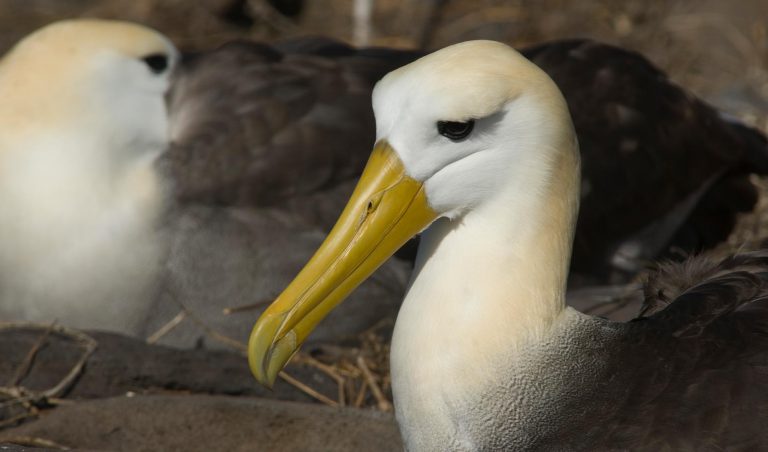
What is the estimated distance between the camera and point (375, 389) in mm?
4465

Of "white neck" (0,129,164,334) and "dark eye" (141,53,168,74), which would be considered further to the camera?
"dark eye" (141,53,168,74)

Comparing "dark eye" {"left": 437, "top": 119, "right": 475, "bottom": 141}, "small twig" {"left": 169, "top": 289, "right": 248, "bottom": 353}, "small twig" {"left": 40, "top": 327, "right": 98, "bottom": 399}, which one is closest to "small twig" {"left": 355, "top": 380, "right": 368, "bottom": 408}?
"small twig" {"left": 169, "top": 289, "right": 248, "bottom": 353}

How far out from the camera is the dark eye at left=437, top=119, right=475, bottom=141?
2846 mm

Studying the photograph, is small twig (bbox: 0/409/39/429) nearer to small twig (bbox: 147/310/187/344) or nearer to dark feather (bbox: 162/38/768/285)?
small twig (bbox: 147/310/187/344)

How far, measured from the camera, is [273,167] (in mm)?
4930

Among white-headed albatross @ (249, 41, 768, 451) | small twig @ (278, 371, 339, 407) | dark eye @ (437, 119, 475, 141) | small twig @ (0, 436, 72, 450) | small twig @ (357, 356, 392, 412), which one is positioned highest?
dark eye @ (437, 119, 475, 141)

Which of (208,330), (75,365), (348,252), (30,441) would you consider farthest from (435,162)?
(208,330)

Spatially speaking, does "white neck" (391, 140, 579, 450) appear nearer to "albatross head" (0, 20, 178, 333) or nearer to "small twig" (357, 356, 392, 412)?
"small twig" (357, 356, 392, 412)

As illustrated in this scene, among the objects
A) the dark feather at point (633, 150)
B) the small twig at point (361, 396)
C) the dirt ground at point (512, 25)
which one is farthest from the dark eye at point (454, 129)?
the dirt ground at point (512, 25)

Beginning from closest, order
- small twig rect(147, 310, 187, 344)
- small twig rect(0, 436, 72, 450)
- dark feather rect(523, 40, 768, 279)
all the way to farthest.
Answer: small twig rect(0, 436, 72, 450) → small twig rect(147, 310, 187, 344) → dark feather rect(523, 40, 768, 279)

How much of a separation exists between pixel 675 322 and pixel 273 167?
213cm

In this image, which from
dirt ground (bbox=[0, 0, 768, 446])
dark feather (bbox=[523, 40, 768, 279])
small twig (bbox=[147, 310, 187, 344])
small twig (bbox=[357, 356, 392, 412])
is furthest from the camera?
dirt ground (bbox=[0, 0, 768, 446])

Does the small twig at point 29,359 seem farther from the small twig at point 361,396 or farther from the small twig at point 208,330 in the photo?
the small twig at point 361,396

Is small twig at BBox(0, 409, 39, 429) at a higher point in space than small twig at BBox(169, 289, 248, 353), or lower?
higher
